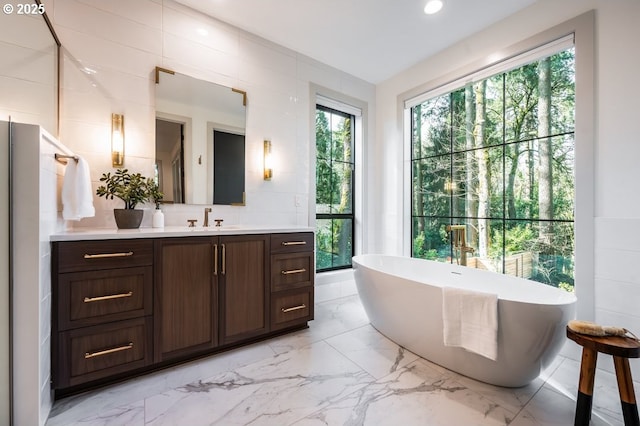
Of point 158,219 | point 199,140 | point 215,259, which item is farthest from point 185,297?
point 199,140

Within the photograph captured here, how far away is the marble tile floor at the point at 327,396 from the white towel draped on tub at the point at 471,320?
29cm

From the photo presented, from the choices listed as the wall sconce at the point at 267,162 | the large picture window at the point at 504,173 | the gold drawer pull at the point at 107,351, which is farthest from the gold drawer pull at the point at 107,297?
the large picture window at the point at 504,173

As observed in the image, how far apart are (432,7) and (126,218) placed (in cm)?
292

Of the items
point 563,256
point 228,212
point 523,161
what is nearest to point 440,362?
point 563,256

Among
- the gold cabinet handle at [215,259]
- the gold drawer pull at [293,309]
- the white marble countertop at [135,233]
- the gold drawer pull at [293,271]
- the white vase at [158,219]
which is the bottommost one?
the gold drawer pull at [293,309]

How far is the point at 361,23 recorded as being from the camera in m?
2.47

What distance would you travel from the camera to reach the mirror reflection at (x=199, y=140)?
86.3 inches

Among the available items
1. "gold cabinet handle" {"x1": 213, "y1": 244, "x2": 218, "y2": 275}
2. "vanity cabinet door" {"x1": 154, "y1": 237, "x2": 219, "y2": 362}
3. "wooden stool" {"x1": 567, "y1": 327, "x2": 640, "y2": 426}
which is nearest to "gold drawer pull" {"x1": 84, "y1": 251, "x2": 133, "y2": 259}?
"vanity cabinet door" {"x1": 154, "y1": 237, "x2": 219, "y2": 362}

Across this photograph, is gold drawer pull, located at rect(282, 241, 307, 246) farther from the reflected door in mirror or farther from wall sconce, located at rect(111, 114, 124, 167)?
wall sconce, located at rect(111, 114, 124, 167)

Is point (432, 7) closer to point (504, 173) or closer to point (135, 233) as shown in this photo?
point (504, 173)

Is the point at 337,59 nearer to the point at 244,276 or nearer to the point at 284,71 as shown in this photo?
the point at 284,71

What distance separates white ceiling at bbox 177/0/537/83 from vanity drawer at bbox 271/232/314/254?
1.95 meters

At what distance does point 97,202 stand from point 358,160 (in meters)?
2.74

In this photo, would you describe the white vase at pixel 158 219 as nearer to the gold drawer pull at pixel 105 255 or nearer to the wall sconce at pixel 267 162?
the gold drawer pull at pixel 105 255
